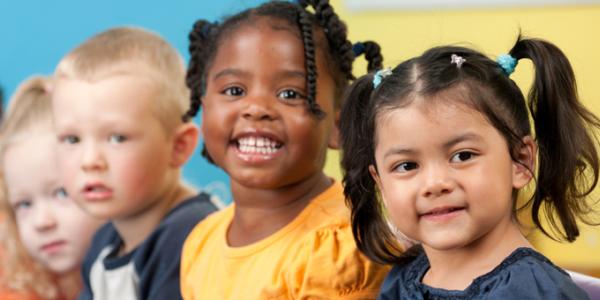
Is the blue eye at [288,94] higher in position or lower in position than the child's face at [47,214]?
higher

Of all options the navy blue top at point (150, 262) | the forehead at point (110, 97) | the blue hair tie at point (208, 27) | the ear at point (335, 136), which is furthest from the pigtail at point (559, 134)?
the forehead at point (110, 97)

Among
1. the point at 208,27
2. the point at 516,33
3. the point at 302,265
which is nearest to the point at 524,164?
the point at 302,265

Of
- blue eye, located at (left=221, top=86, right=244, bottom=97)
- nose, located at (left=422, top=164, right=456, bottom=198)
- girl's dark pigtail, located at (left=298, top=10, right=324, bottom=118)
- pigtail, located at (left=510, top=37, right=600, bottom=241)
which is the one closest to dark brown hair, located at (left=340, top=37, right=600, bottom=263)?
pigtail, located at (left=510, top=37, right=600, bottom=241)

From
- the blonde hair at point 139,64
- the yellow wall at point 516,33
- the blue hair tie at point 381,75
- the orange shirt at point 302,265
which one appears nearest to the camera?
the blue hair tie at point 381,75

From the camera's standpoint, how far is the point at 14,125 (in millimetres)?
2721

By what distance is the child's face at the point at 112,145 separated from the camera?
225cm

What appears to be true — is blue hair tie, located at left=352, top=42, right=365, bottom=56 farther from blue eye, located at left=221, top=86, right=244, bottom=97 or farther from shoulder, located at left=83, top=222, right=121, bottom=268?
shoulder, located at left=83, top=222, right=121, bottom=268

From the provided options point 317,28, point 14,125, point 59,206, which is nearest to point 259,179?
point 317,28

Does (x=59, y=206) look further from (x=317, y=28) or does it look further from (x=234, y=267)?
(x=317, y=28)

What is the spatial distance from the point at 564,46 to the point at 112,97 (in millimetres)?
1250

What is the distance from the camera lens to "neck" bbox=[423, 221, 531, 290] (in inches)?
58.1

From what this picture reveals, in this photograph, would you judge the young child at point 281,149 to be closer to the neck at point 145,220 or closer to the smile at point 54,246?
the neck at point 145,220

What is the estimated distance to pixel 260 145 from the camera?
1847mm

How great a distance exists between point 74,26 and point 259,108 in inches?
67.3
